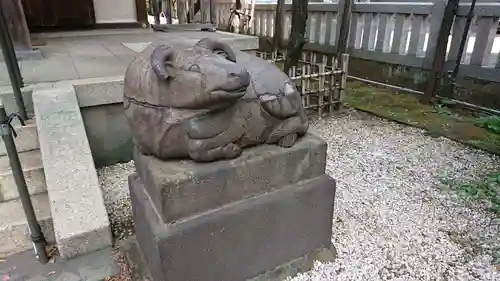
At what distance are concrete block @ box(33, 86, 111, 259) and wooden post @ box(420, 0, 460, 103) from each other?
4.30m

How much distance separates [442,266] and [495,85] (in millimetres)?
3311

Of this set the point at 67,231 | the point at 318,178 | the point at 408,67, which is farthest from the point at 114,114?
the point at 408,67

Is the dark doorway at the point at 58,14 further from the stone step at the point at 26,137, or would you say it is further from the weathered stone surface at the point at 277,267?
the weathered stone surface at the point at 277,267

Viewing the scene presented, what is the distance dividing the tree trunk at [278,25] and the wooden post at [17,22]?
15.1ft

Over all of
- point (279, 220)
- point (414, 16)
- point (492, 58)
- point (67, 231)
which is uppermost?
point (414, 16)

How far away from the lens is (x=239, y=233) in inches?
66.6

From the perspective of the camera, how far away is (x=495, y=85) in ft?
14.0

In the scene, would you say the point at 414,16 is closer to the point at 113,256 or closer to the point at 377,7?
the point at 377,7

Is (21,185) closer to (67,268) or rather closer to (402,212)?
(67,268)

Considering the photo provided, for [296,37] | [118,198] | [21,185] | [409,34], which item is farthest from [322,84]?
[21,185]

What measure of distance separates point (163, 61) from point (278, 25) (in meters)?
6.46

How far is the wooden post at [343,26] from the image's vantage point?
19.0ft

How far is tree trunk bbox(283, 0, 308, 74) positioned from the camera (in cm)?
453

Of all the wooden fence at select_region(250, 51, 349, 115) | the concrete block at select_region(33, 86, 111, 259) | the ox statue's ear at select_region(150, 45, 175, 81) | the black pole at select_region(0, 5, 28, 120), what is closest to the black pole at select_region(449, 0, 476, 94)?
the wooden fence at select_region(250, 51, 349, 115)
